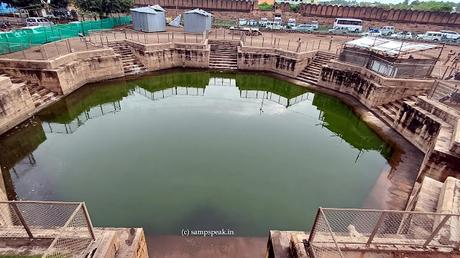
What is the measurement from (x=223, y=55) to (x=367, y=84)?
16.6 meters

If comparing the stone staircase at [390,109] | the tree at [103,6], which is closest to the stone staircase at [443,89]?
the stone staircase at [390,109]

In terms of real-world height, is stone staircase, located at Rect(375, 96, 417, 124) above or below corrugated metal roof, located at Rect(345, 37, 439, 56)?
below

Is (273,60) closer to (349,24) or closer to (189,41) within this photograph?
(189,41)

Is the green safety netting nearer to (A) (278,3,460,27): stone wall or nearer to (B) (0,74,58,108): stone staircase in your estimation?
(B) (0,74,58,108): stone staircase

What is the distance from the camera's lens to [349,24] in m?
45.9

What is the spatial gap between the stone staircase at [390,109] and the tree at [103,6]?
125 ft

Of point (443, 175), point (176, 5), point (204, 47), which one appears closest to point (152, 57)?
point (204, 47)

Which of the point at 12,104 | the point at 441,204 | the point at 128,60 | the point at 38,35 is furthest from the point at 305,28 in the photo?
the point at 12,104

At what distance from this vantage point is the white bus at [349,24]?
44.8 m

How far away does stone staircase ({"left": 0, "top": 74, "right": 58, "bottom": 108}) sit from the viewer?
18.6m

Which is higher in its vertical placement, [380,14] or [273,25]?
[380,14]

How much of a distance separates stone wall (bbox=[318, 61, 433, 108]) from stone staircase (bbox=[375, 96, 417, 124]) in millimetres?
291

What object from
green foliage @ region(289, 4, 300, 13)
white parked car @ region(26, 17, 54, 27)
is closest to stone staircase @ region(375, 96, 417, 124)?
green foliage @ region(289, 4, 300, 13)

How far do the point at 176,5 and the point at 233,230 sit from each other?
50940mm
